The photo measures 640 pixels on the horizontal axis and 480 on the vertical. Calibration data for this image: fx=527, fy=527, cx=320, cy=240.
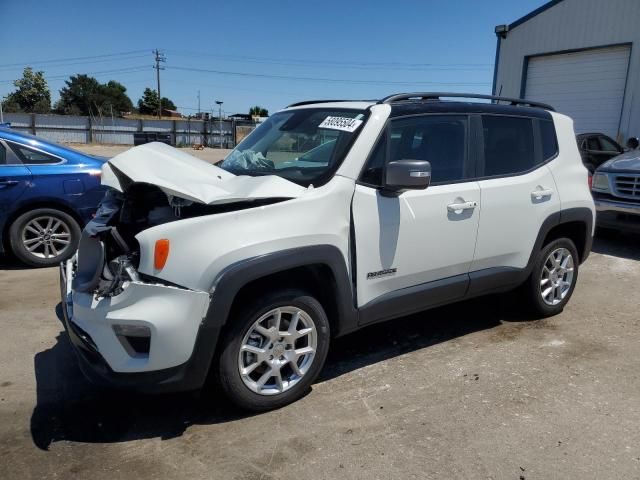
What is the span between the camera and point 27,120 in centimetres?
4081

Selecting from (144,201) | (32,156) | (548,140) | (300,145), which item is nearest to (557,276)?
(548,140)

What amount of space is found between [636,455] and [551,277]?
2.07m

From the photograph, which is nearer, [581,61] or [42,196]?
[42,196]

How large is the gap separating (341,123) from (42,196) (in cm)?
391

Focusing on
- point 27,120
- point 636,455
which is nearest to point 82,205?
point 636,455

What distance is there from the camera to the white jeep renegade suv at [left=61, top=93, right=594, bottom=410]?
2674mm

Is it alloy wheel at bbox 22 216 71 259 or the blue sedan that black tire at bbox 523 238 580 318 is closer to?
the blue sedan

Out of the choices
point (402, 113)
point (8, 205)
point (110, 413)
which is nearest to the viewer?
point (110, 413)

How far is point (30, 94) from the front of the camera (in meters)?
75.8

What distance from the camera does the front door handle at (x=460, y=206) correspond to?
3.63 metres

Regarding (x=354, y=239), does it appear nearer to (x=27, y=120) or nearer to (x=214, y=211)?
(x=214, y=211)

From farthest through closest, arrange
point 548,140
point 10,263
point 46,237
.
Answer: point 10,263 < point 46,237 < point 548,140

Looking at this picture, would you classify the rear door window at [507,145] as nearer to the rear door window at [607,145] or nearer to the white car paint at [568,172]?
the white car paint at [568,172]

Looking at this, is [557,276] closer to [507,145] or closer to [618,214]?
[507,145]
